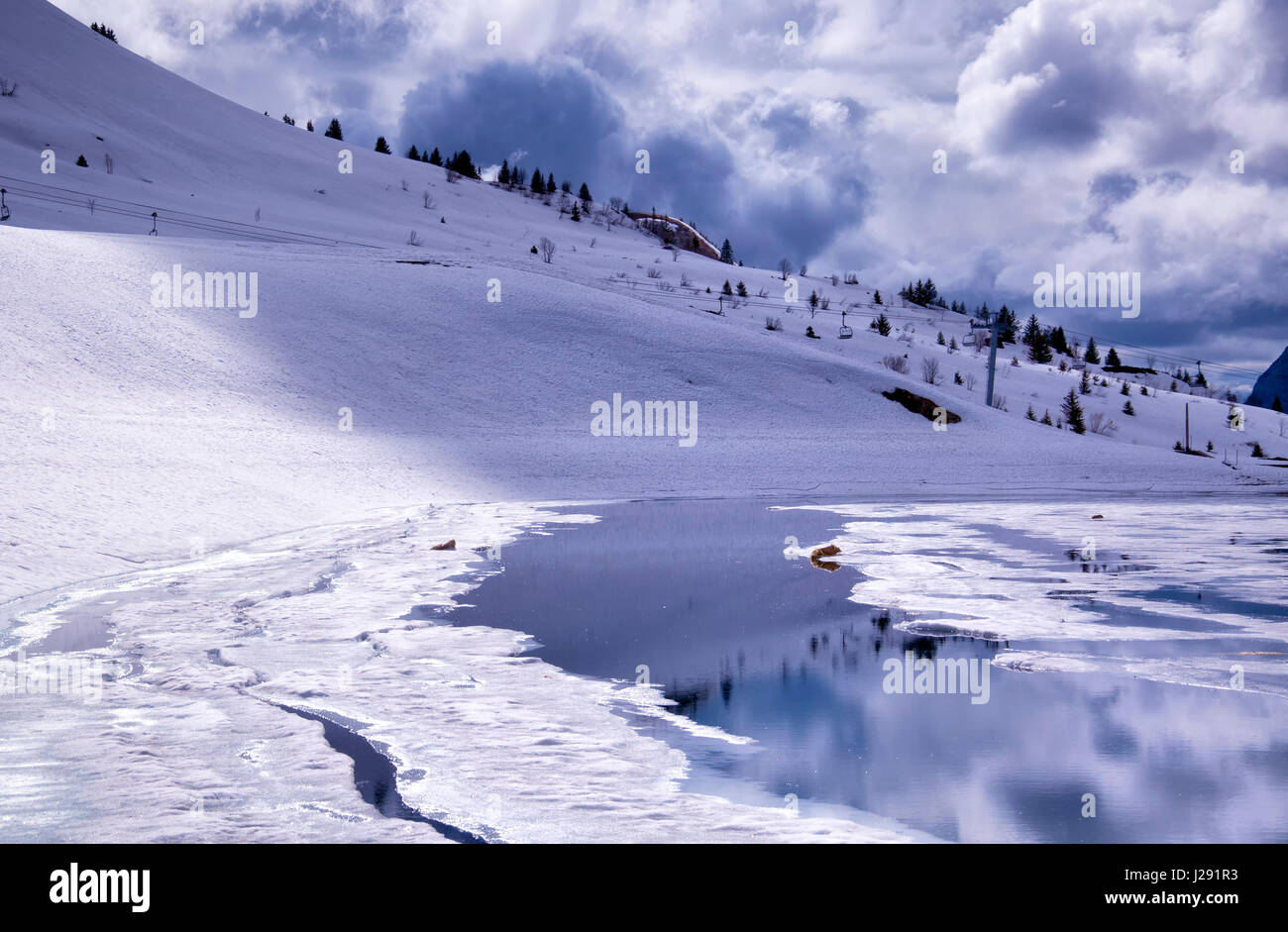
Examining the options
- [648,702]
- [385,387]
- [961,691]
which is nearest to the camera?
[648,702]

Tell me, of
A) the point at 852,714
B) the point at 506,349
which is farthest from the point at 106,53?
the point at 852,714

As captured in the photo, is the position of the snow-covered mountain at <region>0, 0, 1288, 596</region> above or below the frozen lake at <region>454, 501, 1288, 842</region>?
above

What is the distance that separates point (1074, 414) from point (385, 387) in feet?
102

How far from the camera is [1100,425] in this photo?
49.5 m

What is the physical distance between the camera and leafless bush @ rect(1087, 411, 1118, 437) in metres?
47.2

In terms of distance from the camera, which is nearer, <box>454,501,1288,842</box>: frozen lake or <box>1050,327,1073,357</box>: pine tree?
<box>454,501,1288,842</box>: frozen lake

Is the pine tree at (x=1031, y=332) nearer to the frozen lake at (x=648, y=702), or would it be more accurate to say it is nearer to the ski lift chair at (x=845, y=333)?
the ski lift chair at (x=845, y=333)

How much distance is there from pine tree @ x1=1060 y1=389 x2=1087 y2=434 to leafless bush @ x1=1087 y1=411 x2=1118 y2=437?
1.19 feet

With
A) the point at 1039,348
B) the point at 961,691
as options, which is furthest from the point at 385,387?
the point at 1039,348

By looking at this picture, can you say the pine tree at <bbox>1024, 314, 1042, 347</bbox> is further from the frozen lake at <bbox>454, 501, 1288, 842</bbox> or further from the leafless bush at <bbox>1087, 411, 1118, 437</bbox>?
the frozen lake at <bbox>454, 501, 1288, 842</bbox>

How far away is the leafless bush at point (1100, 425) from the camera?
47.2 meters

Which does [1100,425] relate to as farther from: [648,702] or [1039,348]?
[648,702]

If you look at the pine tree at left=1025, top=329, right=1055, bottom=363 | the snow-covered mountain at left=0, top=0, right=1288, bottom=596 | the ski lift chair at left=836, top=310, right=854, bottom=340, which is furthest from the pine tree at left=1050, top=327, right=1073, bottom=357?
the ski lift chair at left=836, top=310, right=854, bottom=340
